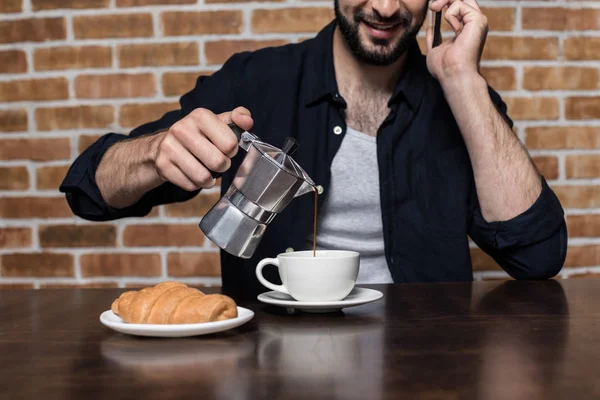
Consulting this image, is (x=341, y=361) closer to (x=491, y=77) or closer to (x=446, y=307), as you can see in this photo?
(x=446, y=307)

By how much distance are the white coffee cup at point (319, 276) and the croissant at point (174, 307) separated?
108mm

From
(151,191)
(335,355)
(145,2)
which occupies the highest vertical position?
(145,2)

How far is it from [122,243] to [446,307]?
1.03m

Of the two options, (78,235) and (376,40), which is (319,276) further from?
(78,235)

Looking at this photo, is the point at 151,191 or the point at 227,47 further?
the point at 227,47

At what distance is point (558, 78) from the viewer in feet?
5.27

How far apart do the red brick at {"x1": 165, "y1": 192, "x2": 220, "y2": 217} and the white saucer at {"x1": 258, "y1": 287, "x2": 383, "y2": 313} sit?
77cm

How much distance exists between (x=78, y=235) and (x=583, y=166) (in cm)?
121

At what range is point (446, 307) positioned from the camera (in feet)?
2.62

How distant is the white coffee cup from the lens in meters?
0.76

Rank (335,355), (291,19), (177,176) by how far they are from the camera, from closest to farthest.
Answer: (335,355) → (177,176) → (291,19)

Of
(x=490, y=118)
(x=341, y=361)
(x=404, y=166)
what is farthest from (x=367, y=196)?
(x=341, y=361)

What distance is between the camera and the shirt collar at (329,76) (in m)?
1.36

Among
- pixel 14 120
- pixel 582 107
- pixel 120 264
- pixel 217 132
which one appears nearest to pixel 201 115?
pixel 217 132
